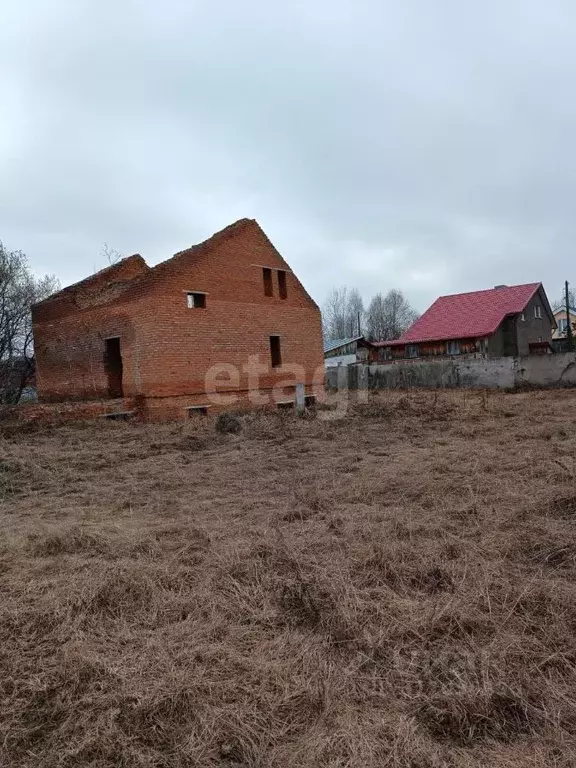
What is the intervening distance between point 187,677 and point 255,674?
314mm

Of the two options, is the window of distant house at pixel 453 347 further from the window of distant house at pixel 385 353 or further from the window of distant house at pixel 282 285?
the window of distant house at pixel 282 285

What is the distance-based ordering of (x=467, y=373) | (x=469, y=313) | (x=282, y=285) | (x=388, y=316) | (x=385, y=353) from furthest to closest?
(x=388, y=316), (x=385, y=353), (x=469, y=313), (x=467, y=373), (x=282, y=285)

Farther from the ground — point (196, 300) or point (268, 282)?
point (268, 282)

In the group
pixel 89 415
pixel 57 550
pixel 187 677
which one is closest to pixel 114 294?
pixel 89 415

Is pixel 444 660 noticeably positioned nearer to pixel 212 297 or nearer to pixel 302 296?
pixel 212 297

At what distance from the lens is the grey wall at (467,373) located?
66.4 ft

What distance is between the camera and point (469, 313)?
30.0 m

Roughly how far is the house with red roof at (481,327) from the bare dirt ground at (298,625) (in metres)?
23.9

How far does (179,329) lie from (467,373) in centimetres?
1339

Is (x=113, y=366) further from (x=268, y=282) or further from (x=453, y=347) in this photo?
(x=453, y=347)

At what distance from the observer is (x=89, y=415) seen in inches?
520

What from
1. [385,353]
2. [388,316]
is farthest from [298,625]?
[388,316]

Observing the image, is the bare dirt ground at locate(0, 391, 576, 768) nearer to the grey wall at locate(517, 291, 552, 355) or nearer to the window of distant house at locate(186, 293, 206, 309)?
the window of distant house at locate(186, 293, 206, 309)

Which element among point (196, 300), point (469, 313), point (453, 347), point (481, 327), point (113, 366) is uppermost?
point (469, 313)
